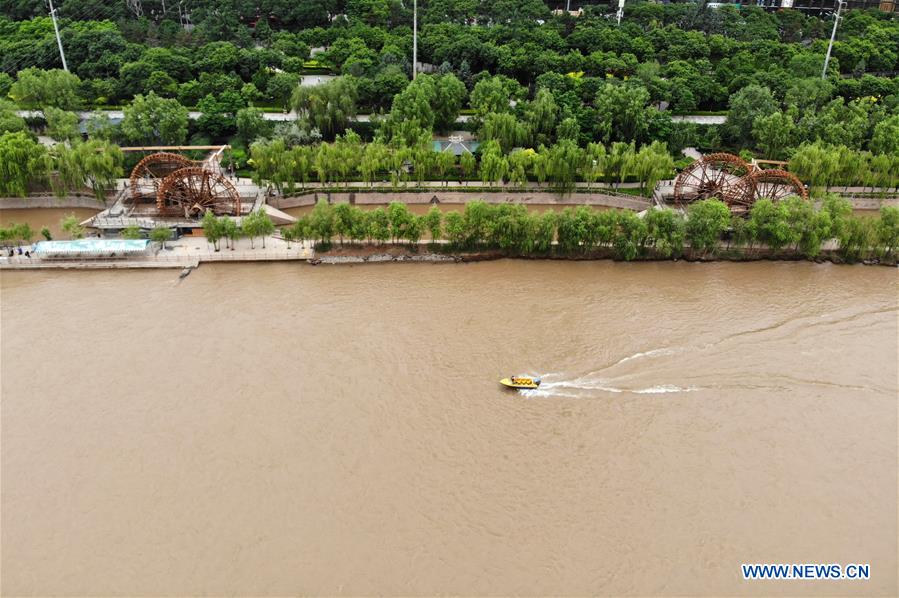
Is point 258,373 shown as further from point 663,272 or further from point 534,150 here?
point 534,150

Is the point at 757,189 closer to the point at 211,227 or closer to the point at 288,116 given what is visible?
the point at 211,227

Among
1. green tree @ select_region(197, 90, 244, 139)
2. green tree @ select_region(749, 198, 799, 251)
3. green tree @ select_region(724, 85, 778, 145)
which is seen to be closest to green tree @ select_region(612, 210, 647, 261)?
green tree @ select_region(749, 198, 799, 251)

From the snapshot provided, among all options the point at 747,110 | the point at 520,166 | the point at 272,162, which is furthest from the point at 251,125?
the point at 747,110

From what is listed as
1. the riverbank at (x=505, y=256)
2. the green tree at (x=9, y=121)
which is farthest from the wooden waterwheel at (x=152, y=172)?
the riverbank at (x=505, y=256)

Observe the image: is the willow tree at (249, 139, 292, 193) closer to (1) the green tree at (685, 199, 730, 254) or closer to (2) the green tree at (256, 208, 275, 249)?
(2) the green tree at (256, 208, 275, 249)

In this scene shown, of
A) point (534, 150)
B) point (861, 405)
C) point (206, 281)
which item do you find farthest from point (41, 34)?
point (861, 405)
